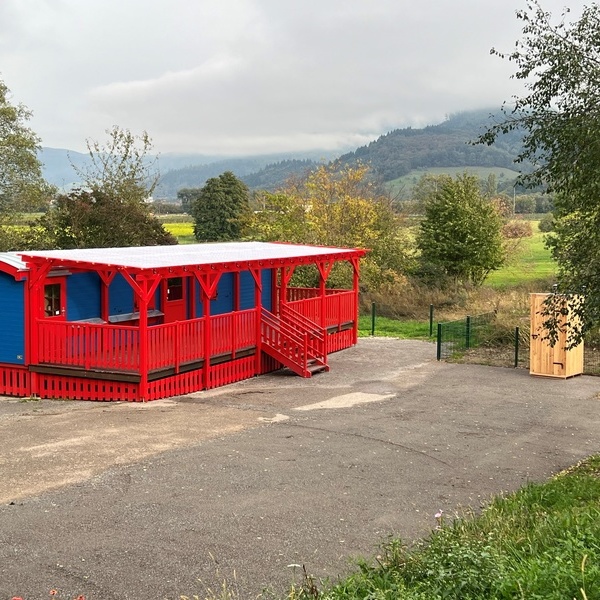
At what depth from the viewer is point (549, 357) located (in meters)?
18.9

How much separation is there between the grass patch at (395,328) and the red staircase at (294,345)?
7.13 meters

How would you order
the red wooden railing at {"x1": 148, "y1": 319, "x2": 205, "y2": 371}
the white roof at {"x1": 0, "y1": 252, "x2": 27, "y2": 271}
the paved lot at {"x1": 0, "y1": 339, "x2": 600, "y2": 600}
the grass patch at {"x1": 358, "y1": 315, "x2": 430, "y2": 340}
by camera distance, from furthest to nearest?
the grass patch at {"x1": 358, "y1": 315, "x2": 430, "y2": 340} → the white roof at {"x1": 0, "y1": 252, "x2": 27, "y2": 271} → the red wooden railing at {"x1": 148, "y1": 319, "x2": 205, "y2": 371} → the paved lot at {"x1": 0, "y1": 339, "x2": 600, "y2": 600}

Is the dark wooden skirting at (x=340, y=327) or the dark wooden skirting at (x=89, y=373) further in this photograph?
the dark wooden skirting at (x=340, y=327)

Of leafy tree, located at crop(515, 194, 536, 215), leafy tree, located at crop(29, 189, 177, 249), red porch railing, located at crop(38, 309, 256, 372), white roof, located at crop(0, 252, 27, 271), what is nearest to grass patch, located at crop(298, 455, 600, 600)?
red porch railing, located at crop(38, 309, 256, 372)

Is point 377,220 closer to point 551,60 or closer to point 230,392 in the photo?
point 230,392

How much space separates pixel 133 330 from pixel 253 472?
20.1 ft

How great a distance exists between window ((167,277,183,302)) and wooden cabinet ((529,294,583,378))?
9.13m

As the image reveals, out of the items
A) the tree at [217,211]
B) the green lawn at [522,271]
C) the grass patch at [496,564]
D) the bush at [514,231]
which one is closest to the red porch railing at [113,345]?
the grass patch at [496,564]

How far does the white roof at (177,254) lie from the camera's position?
641 inches

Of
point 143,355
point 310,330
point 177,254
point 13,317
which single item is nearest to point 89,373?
point 143,355

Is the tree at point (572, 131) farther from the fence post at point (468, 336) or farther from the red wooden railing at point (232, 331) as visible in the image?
the fence post at point (468, 336)

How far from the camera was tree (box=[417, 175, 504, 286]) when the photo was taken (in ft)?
117

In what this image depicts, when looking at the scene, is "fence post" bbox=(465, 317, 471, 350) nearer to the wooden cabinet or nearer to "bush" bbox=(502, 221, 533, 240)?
the wooden cabinet

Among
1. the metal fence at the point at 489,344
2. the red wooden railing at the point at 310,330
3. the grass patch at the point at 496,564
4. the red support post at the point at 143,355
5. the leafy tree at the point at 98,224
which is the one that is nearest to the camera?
the grass patch at the point at 496,564
